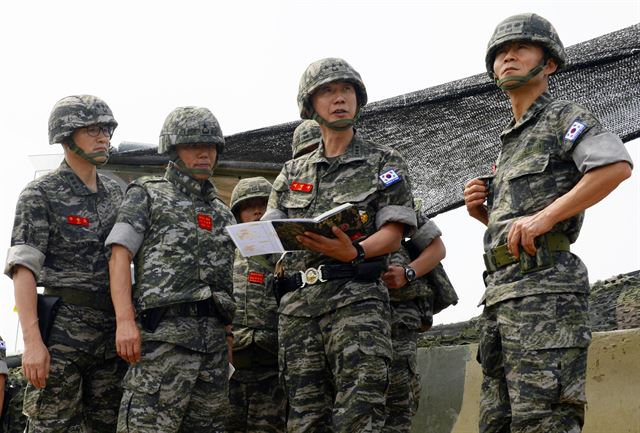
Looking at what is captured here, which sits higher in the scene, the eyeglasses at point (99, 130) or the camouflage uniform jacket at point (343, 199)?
the eyeglasses at point (99, 130)

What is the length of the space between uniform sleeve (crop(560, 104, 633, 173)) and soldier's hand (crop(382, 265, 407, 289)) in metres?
1.60

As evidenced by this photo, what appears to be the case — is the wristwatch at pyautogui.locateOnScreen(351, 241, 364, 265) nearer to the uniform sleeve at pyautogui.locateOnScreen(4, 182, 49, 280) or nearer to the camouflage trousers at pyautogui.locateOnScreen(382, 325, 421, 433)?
the camouflage trousers at pyautogui.locateOnScreen(382, 325, 421, 433)

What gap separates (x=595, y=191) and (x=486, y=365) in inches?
35.4

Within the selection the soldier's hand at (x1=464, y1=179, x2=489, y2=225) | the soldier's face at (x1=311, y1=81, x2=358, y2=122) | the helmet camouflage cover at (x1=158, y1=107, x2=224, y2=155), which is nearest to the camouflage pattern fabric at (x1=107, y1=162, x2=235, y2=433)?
the helmet camouflage cover at (x1=158, y1=107, x2=224, y2=155)

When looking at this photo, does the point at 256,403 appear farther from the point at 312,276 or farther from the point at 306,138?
the point at 306,138

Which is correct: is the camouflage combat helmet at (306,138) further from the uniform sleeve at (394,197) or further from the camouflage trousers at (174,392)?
the camouflage trousers at (174,392)

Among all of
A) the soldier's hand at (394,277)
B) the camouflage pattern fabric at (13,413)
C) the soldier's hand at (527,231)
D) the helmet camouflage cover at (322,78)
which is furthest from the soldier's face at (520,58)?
the camouflage pattern fabric at (13,413)

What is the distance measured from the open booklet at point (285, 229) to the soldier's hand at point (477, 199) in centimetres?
52

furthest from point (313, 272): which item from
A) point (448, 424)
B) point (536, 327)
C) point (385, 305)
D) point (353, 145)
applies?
point (448, 424)

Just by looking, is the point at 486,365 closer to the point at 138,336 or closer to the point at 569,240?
the point at 569,240

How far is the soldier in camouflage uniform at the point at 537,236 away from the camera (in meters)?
4.05

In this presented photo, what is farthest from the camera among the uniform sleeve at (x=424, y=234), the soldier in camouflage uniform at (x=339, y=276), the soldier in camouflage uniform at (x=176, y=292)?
the uniform sleeve at (x=424, y=234)

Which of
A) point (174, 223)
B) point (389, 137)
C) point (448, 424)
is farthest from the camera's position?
point (389, 137)

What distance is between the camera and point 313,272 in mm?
4727
